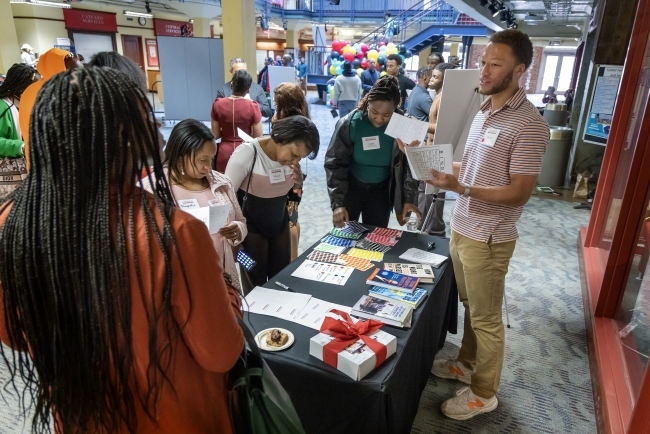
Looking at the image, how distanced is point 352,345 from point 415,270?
27.5 inches

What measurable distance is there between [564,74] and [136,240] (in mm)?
23884

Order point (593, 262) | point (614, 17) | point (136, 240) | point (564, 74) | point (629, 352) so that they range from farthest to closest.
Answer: point (564, 74) < point (614, 17) < point (593, 262) < point (629, 352) < point (136, 240)

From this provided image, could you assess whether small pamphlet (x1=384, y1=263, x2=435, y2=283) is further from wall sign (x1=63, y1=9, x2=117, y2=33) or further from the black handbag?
wall sign (x1=63, y1=9, x2=117, y2=33)

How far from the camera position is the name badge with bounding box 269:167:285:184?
224 centimetres

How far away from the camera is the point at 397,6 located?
17484mm

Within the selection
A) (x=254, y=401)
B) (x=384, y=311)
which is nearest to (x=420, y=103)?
(x=384, y=311)

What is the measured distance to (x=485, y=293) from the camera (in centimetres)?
183

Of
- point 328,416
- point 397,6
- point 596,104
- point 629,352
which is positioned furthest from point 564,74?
point 328,416

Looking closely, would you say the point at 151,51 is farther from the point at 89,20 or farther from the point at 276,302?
the point at 276,302

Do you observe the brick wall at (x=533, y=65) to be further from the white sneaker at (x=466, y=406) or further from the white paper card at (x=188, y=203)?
the white paper card at (x=188, y=203)

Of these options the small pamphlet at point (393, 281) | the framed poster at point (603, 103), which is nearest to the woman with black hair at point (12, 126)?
the small pamphlet at point (393, 281)

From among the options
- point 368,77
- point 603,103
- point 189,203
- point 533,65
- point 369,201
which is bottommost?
point 369,201

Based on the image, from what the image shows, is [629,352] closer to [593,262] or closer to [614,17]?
[593,262]

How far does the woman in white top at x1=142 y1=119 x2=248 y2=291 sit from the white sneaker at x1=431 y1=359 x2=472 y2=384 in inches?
46.5
